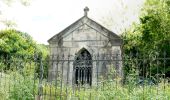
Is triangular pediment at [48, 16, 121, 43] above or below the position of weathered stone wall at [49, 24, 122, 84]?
above

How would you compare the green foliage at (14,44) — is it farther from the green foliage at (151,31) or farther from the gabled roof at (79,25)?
the gabled roof at (79,25)

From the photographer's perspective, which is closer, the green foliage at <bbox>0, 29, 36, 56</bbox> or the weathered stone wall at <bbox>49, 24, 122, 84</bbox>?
the weathered stone wall at <bbox>49, 24, 122, 84</bbox>

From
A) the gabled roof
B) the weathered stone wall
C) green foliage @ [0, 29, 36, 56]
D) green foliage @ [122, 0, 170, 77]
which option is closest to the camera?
the weathered stone wall

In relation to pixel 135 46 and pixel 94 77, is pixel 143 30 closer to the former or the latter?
pixel 135 46

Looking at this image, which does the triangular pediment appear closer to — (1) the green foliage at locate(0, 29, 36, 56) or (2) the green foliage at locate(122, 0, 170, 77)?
(2) the green foliage at locate(122, 0, 170, 77)

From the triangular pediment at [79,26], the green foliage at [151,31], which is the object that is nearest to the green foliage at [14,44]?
the green foliage at [151,31]

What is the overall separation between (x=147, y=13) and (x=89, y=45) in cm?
1355

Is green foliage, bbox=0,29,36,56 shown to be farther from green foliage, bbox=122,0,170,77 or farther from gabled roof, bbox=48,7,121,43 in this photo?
gabled roof, bbox=48,7,121,43

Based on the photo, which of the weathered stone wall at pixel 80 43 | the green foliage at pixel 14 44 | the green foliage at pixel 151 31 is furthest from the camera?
the green foliage at pixel 14 44

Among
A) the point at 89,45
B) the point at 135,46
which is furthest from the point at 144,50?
the point at 89,45

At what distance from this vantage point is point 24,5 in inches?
765

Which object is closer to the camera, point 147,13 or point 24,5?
point 24,5

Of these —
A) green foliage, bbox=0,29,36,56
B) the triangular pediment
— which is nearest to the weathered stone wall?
the triangular pediment

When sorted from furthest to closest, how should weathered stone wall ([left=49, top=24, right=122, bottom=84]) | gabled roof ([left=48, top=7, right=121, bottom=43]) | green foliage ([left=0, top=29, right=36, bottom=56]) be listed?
green foliage ([left=0, top=29, right=36, bottom=56]) → gabled roof ([left=48, top=7, right=121, bottom=43]) → weathered stone wall ([left=49, top=24, right=122, bottom=84])
